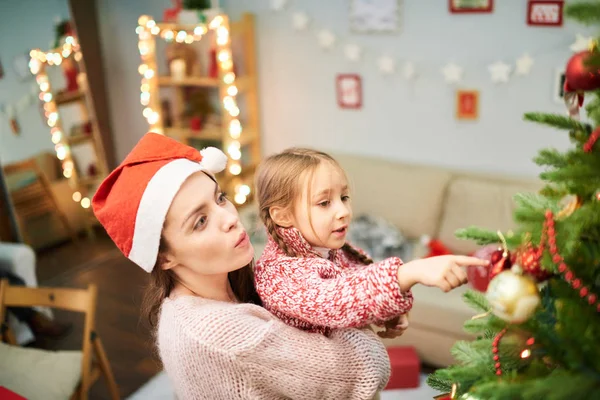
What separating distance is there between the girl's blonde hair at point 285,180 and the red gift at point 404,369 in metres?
1.44

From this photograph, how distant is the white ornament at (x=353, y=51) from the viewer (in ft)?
11.5

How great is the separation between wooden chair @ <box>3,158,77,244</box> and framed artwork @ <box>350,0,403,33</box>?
2.44 metres

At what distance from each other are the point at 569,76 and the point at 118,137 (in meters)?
4.53

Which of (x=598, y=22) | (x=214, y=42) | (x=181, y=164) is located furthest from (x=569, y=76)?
(x=214, y=42)

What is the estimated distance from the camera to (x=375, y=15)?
11.1 feet

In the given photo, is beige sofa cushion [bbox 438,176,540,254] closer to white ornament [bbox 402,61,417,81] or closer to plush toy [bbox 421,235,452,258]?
plush toy [bbox 421,235,452,258]

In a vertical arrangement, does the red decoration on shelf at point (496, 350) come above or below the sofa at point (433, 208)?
above

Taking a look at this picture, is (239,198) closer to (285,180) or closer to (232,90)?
(232,90)

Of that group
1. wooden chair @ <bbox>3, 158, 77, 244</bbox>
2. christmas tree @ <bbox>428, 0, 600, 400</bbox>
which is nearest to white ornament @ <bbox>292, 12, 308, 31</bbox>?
wooden chair @ <bbox>3, 158, 77, 244</bbox>

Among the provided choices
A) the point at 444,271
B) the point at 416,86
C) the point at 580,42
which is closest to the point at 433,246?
the point at 416,86

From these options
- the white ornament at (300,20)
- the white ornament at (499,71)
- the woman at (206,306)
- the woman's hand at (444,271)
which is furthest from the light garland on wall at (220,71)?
the woman's hand at (444,271)

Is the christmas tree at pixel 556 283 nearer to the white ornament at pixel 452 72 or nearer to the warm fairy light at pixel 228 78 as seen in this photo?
the white ornament at pixel 452 72

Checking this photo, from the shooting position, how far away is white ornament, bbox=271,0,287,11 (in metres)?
3.66

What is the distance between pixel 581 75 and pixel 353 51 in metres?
2.88
